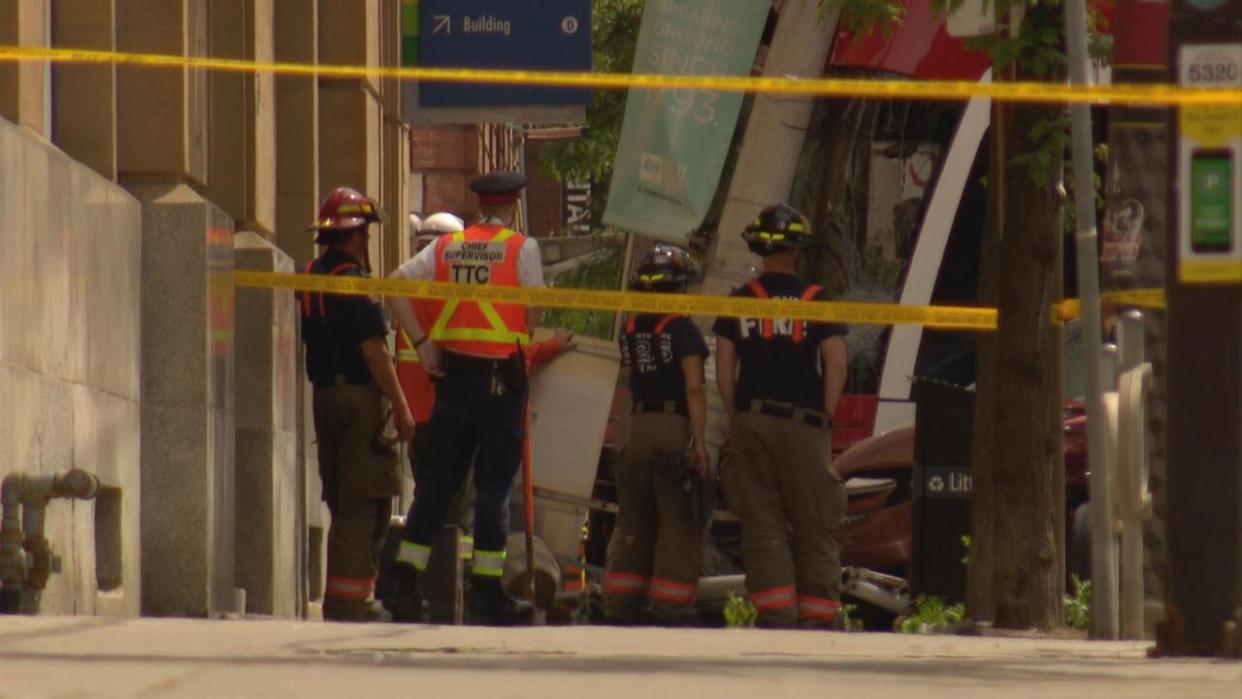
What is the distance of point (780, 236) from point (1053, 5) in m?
2.28

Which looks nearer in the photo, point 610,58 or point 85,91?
point 85,91

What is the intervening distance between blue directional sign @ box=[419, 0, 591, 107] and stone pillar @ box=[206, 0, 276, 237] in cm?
507

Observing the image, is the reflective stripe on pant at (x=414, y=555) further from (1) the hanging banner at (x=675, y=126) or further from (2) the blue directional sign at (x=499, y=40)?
(2) the blue directional sign at (x=499, y=40)

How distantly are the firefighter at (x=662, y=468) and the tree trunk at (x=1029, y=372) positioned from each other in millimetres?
1555

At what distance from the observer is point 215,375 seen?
11.5 m

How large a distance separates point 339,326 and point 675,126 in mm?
7390

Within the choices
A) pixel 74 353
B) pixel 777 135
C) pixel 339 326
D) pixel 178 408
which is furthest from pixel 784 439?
pixel 777 135

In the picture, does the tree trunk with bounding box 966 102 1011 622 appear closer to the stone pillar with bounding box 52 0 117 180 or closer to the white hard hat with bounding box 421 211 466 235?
the white hard hat with bounding box 421 211 466 235

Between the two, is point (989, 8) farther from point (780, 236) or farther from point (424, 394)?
point (424, 394)

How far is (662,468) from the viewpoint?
39.2 feet

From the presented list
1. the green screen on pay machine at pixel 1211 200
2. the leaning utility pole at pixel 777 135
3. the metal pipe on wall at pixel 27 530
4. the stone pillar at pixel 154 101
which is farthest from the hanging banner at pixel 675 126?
the green screen on pay machine at pixel 1211 200

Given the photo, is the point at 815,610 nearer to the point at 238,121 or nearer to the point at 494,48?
the point at 238,121

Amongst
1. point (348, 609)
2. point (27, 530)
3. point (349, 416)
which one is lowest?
point (348, 609)

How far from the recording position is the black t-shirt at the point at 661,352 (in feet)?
39.0
